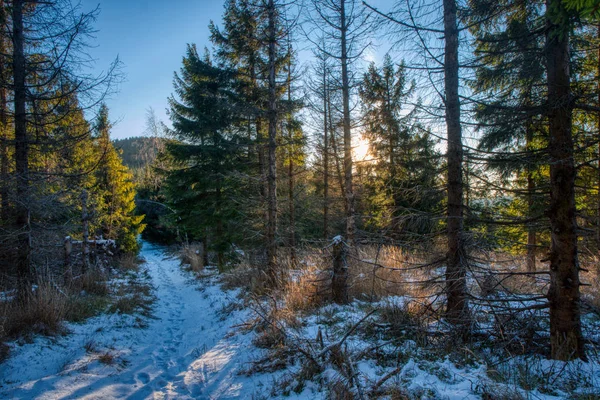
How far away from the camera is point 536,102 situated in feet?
11.1

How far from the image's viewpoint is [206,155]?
42.2 feet

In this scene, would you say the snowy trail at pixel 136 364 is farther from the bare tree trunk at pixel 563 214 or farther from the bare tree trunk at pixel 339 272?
the bare tree trunk at pixel 563 214

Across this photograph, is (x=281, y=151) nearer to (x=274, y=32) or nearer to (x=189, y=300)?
(x=274, y=32)

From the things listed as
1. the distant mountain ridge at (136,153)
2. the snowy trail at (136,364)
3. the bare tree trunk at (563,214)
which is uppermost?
the distant mountain ridge at (136,153)

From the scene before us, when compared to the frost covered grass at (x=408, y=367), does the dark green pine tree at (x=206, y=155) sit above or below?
above

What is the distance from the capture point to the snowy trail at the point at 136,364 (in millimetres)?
3553

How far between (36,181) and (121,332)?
12.1ft

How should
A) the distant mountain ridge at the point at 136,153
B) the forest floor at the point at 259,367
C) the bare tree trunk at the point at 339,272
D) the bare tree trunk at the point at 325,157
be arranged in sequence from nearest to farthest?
the forest floor at the point at 259,367
the bare tree trunk at the point at 339,272
the bare tree trunk at the point at 325,157
the distant mountain ridge at the point at 136,153

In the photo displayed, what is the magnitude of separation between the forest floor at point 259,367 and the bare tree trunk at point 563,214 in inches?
11.2

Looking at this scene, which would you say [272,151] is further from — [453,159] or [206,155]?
[206,155]

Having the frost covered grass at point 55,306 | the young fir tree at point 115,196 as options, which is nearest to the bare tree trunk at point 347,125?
the frost covered grass at point 55,306

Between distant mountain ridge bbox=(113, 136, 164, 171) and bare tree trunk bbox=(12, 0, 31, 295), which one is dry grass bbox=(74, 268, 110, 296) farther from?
distant mountain ridge bbox=(113, 136, 164, 171)

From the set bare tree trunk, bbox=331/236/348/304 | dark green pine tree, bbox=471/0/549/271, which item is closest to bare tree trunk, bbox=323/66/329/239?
bare tree trunk, bbox=331/236/348/304

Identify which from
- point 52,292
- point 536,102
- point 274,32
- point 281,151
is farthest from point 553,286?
point 281,151
